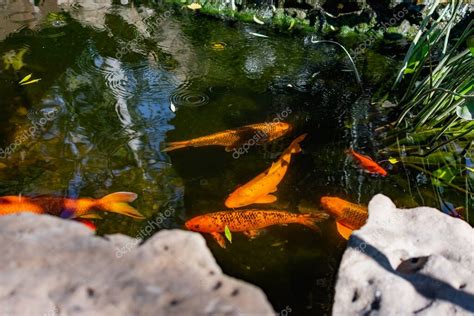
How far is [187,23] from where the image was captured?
6480 millimetres

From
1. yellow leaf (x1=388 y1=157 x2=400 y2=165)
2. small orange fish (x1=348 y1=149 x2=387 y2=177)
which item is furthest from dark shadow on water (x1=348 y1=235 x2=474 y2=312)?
yellow leaf (x1=388 y1=157 x2=400 y2=165)

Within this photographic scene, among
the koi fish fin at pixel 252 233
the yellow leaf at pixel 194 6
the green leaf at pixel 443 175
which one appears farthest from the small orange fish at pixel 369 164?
the yellow leaf at pixel 194 6

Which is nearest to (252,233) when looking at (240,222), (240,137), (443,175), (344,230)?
(240,222)

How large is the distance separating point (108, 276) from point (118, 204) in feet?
4.20

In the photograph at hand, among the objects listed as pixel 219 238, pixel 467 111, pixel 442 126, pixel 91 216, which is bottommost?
pixel 91 216

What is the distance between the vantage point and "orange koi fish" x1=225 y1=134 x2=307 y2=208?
3242 mm


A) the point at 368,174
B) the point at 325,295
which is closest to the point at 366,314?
the point at 325,295

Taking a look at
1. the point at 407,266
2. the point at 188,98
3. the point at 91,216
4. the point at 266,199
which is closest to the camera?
the point at 407,266

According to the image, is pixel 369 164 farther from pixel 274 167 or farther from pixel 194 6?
pixel 194 6

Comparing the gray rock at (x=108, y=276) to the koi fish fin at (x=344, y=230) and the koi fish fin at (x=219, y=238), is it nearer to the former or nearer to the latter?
the koi fish fin at (x=219, y=238)

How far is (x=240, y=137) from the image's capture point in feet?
12.7

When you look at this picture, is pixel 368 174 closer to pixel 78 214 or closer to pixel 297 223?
pixel 297 223

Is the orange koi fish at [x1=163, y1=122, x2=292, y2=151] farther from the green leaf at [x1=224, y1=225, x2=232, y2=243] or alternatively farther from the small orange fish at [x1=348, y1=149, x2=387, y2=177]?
the green leaf at [x1=224, y1=225, x2=232, y2=243]

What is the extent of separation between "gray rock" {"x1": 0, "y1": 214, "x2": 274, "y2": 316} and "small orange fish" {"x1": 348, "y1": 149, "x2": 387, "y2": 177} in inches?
84.3
